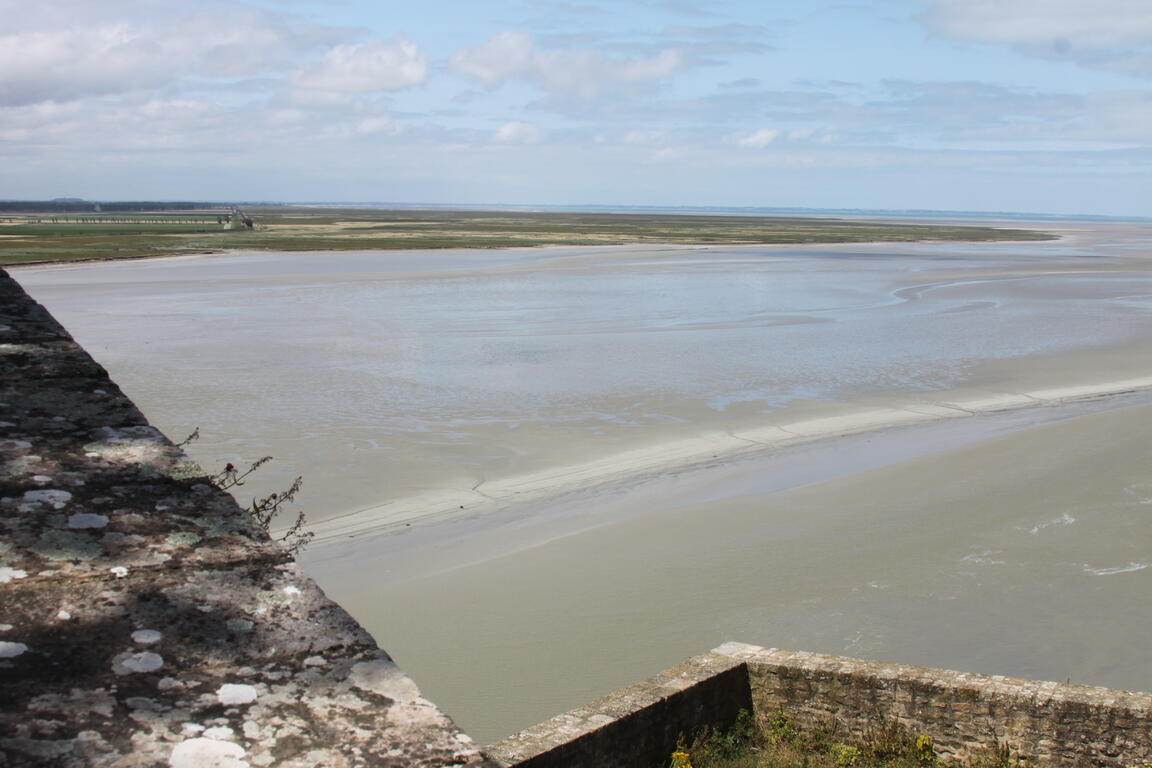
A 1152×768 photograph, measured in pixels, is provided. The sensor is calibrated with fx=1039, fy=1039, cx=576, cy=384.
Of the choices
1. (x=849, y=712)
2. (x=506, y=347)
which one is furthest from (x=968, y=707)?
(x=506, y=347)

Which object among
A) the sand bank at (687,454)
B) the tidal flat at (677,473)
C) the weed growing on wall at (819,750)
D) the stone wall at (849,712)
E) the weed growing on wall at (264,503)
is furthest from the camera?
the sand bank at (687,454)

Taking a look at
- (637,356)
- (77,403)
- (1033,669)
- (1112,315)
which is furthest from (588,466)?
(1112,315)

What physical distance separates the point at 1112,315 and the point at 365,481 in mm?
26781

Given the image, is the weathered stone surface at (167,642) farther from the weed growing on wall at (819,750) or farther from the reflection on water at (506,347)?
the reflection on water at (506,347)

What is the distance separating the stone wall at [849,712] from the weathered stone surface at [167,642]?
280 centimetres

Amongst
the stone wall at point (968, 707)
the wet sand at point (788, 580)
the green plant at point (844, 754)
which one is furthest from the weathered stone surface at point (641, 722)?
the wet sand at point (788, 580)

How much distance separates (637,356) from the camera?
897 inches

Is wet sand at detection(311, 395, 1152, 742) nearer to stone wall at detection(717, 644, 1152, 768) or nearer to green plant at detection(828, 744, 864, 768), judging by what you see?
stone wall at detection(717, 644, 1152, 768)

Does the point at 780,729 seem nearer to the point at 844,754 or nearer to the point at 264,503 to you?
the point at 844,754

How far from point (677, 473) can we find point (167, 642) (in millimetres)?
11719

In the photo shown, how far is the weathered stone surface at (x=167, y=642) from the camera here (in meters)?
1.76

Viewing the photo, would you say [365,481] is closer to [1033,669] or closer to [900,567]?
[900,567]

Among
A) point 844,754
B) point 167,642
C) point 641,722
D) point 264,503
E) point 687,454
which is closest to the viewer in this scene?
point 167,642

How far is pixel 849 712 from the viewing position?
5.83 m
